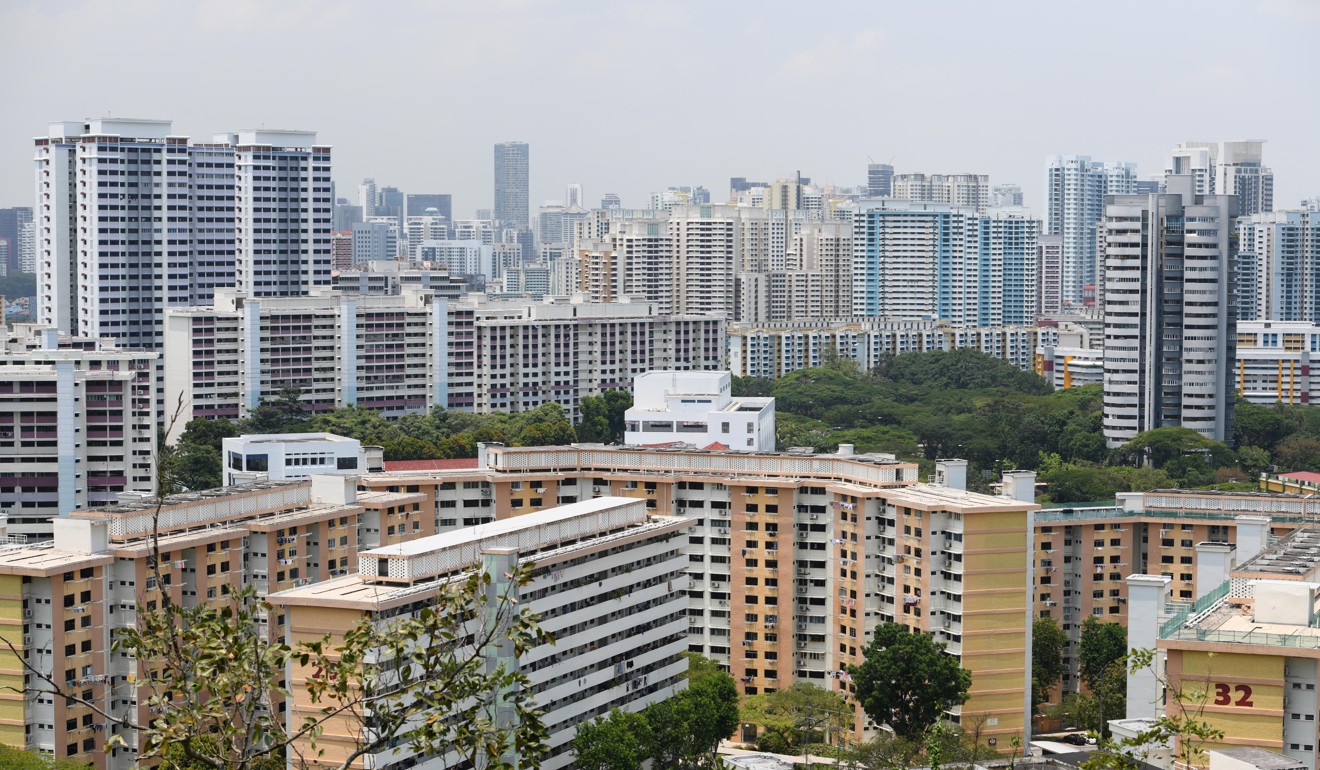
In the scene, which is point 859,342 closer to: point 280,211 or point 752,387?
point 752,387

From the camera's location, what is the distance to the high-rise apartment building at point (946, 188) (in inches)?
3135

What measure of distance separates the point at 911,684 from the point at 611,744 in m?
3.79

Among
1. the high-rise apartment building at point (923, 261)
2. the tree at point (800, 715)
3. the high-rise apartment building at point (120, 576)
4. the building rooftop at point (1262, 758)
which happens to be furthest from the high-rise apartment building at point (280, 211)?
the building rooftop at point (1262, 758)

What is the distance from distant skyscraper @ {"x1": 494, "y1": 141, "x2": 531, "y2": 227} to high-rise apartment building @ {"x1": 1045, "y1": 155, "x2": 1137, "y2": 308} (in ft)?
124

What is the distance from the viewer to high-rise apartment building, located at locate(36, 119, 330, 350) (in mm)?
43062

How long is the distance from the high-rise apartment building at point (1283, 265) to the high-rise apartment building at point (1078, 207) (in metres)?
21.0

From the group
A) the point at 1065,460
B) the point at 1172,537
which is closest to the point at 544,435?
the point at 1065,460

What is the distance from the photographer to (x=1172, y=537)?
23.1 m

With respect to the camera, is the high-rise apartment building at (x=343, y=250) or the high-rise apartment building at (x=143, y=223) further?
the high-rise apartment building at (x=343, y=250)

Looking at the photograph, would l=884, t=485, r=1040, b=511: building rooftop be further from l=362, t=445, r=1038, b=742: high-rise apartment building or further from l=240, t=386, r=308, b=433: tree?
l=240, t=386, r=308, b=433: tree

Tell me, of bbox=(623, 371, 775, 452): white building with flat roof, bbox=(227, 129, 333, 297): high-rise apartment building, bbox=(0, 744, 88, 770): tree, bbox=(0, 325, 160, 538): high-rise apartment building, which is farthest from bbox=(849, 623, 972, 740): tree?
bbox=(227, 129, 333, 297): high-rise apartment building

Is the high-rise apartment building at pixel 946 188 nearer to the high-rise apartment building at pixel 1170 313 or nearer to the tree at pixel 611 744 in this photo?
the high-rise apartment building at pixel 1170 313

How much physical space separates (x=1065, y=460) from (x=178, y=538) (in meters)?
25.0

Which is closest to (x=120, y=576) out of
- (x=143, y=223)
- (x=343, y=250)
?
(x=143, y=223)
